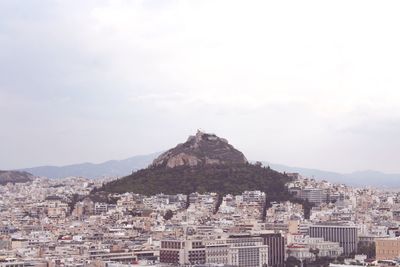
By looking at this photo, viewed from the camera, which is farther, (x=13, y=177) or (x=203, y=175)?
(x=13, y=177)

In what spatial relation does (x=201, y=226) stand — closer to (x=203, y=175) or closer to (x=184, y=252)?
(x=184, y=252)

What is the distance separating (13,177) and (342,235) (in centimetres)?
6689

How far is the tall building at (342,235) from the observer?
154 feet

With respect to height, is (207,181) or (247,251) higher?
(207,181)

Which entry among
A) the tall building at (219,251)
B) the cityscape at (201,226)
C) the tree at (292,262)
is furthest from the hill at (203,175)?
the tall building at (219,251)

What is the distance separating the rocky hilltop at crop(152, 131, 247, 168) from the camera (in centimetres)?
6812

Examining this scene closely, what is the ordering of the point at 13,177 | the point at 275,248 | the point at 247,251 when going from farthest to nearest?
1. the point at 13,177
2. the point at 275,248
3. the point at 247,251

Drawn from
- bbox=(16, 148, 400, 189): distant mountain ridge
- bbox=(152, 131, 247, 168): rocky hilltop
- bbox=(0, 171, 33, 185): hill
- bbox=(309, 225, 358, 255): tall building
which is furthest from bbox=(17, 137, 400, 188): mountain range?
bbox=(309, 225, 358, 255): tall building

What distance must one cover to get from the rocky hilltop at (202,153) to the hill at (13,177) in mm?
37432

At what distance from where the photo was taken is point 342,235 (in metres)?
47.9

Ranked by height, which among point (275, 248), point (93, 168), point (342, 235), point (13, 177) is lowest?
point (275, 248)

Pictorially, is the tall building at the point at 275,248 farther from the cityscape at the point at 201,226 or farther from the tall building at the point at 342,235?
the tall building at the point at 342,235

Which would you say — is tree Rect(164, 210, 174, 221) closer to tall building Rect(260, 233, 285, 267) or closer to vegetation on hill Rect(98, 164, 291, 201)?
vegetation on hill Rect(98, 164, 291, 201)

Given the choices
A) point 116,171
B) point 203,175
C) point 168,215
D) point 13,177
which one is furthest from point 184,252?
point 116,171
